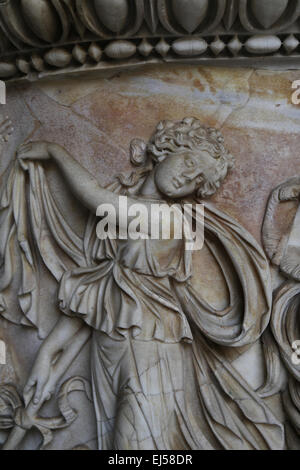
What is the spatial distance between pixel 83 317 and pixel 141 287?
0.28m

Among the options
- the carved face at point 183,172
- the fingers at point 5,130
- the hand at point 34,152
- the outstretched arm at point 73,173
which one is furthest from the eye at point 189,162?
the fingers at point 5,130

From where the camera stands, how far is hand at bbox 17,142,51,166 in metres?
3.20

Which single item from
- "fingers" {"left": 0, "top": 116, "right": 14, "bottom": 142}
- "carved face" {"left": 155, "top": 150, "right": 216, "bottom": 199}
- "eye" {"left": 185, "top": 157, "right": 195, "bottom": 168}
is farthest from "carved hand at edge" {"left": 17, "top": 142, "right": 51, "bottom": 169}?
"eye" {"left": 185, "top": 157, "right": 195, "bottom": 168}

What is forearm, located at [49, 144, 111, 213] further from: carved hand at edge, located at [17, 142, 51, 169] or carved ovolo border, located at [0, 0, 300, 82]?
carved ovolo border, located at [0, 0, 300, 82]

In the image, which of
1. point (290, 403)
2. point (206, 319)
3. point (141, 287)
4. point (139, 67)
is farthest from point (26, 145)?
point (290, 403)

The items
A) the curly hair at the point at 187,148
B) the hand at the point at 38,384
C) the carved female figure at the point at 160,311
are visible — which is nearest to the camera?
the carved female figure at the point at 160,311

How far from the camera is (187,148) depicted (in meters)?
3.13

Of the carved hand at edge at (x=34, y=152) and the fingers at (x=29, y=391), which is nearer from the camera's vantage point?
the fingers at (x=29, y=391)

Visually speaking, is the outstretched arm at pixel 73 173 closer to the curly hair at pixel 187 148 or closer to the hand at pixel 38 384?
the curly hair at pixel 187 148

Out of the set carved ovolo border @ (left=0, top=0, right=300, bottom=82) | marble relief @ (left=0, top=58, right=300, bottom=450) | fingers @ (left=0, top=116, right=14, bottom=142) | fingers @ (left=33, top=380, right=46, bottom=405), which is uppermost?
carved ovolo border @ (left=0, top=0, right=300, bottom=82)

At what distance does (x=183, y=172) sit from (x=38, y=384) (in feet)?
3.67

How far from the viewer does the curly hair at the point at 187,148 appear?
3.14 m

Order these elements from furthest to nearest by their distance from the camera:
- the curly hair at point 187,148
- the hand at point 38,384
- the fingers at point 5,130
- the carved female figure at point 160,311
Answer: the fingers at point 5,130, the curly hair at point 187,148, the hand at point 38,384, the carved female figure at point 160,311

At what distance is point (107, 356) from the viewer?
9.75 ft
